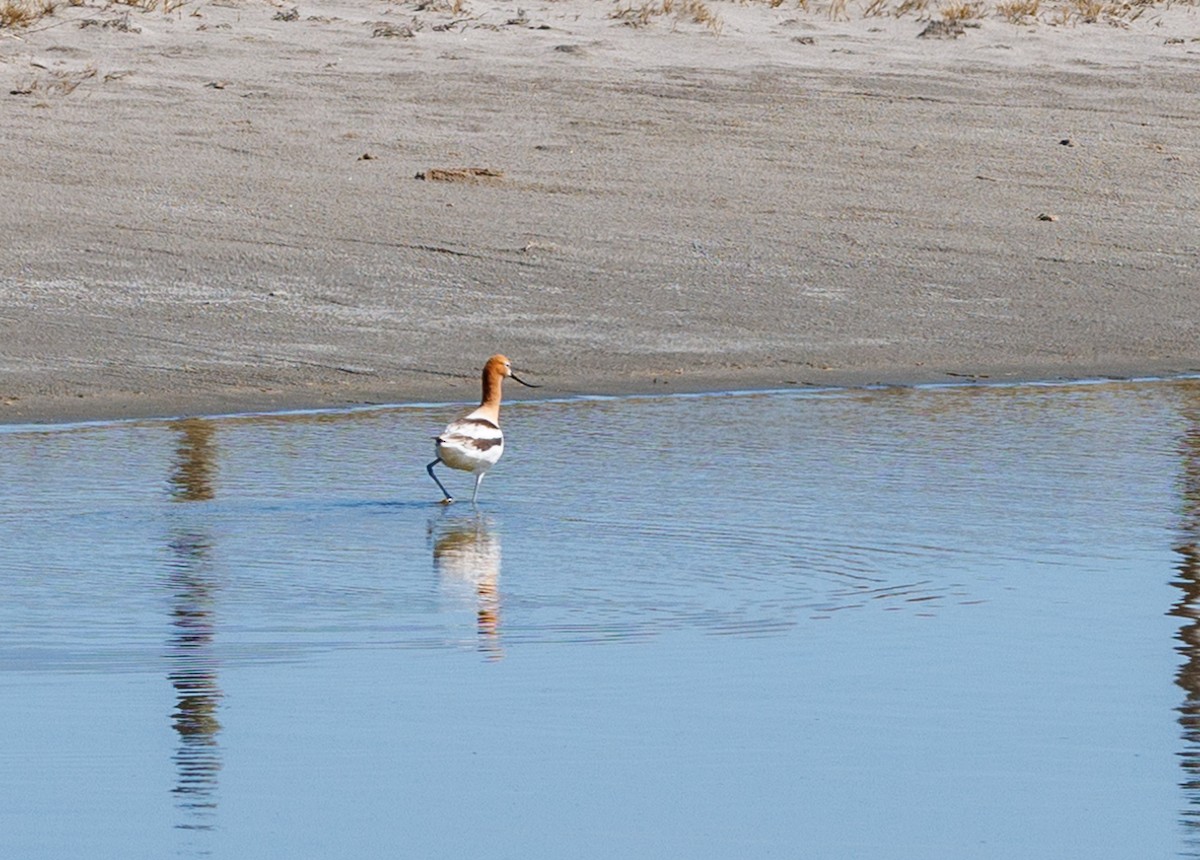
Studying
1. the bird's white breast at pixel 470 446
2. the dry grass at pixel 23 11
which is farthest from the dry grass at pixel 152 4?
the bird's white breast at pixel 470 446

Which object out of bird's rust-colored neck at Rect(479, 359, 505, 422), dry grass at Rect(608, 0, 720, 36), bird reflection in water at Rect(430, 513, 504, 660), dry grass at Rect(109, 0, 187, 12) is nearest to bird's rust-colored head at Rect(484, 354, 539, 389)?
bird's rust-colored neck at Rect(479, 359, 505, 422)

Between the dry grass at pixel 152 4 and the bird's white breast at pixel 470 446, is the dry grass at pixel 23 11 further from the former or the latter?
the bird's white breast at pixel 470 446

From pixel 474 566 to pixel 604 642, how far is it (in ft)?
3.38

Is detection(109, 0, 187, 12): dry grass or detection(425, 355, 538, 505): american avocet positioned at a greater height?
detection(109, 0, 187, 12): dry grass

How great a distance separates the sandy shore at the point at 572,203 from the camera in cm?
1132

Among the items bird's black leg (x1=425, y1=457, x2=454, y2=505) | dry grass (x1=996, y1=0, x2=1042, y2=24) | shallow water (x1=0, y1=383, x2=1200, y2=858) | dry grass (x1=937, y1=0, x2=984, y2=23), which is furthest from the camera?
dry grass (x1=996, y1=0, x2=1042, y2=24)

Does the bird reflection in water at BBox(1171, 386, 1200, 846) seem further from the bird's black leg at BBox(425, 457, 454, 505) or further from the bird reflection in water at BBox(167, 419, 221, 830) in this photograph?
the bird's black leg at BBox(425, 457, 454, 505)

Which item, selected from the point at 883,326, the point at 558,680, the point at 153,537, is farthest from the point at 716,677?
the point at 883,326

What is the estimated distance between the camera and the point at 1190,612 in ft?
21.3

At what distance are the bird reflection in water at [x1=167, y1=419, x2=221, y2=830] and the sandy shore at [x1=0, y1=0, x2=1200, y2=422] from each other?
1746 millimetres

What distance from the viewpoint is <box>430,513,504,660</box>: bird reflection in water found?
620 centimetres

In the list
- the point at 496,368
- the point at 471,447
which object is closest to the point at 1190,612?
the point at 471,447

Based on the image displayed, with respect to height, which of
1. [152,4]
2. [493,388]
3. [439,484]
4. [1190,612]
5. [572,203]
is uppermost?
[152,4]

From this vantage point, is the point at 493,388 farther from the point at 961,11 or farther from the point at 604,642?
the point at 961,11
